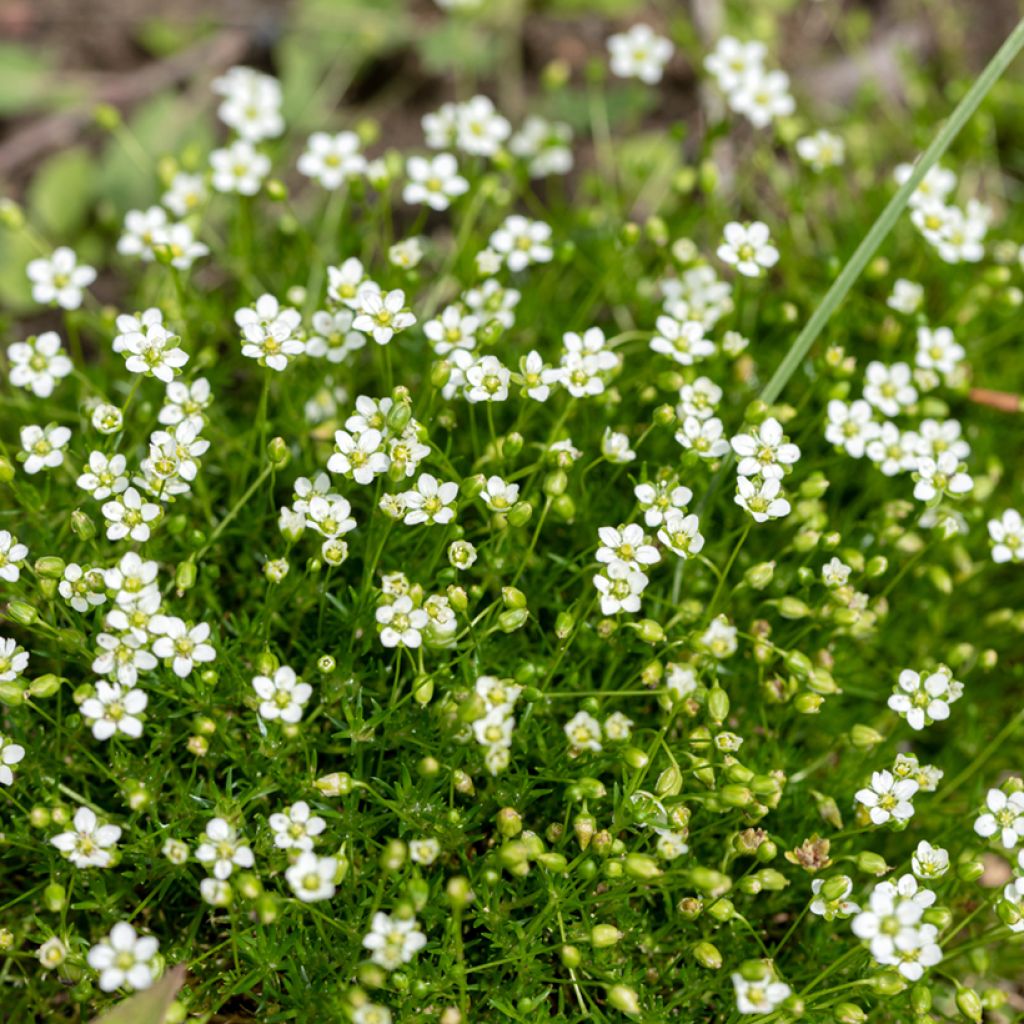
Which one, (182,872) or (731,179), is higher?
(731,179)

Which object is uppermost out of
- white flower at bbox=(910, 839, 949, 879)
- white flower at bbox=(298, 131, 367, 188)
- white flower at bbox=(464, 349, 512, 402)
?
white flower at bbox=(298, 131, 367, 188)

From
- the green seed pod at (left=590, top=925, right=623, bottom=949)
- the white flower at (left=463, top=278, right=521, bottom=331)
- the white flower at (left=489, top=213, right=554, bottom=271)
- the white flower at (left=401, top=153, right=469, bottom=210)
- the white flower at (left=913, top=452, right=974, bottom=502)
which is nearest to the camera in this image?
the green seed pod at (left=590, top=925, right=623, bottom=949)

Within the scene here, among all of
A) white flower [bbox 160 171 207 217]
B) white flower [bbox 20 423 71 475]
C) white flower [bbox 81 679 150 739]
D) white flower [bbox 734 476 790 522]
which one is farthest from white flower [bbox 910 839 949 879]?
white flower [bbox 160 171 207 217]

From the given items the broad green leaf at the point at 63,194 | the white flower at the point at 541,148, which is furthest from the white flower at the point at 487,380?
the broad green leaf at the point at 63,194

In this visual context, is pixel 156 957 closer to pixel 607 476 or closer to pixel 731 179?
pixel 607 476

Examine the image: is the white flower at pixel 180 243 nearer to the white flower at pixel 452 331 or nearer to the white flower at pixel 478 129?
the white flower at pixel 452 331

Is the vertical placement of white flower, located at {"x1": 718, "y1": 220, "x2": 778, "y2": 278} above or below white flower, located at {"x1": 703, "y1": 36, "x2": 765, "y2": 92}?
below

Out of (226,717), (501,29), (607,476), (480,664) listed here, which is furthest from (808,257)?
(226,717)

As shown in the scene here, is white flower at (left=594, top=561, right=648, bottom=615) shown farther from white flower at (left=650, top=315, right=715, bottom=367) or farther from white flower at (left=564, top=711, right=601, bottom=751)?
white flower at (left=650, top=315, right=715, bottom=367)
